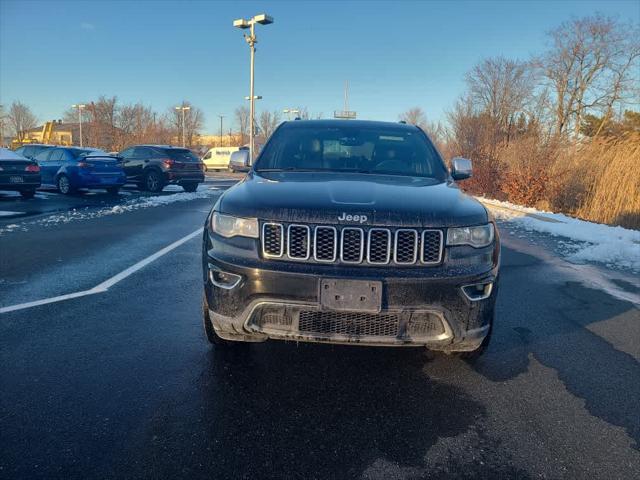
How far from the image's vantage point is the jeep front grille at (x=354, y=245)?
2.67m

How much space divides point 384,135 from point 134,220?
7562mm

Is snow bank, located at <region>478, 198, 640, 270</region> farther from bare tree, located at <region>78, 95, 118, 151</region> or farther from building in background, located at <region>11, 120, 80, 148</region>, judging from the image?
building in background, located at <region>11, 120, 80, 148</region>

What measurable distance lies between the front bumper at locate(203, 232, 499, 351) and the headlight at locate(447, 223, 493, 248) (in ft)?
0.57

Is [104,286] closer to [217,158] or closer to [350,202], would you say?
[350,202]

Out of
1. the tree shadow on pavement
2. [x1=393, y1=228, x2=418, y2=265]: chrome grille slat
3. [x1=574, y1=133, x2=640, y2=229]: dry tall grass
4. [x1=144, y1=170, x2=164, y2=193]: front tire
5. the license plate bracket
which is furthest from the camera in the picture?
[x1=144, y1=170, x2=164, y2=193]: front tire

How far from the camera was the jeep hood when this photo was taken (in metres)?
2.72

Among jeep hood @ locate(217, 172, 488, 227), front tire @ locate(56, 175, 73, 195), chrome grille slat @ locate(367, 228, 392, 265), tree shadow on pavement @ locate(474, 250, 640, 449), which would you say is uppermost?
jeep hood @ locate(217, 172, 488, 227)

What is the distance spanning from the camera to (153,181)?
17.7 meters

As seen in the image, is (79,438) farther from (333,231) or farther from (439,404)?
(439,404)

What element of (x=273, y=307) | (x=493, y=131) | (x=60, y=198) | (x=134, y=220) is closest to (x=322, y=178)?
(x=273, y=307)

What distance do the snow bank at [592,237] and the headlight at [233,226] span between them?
6157mm

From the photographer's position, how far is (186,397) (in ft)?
8.98

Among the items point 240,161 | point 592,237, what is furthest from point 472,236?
point 592,237

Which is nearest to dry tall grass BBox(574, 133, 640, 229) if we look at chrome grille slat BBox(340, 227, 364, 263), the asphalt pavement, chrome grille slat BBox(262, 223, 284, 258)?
the asphalt pavement
